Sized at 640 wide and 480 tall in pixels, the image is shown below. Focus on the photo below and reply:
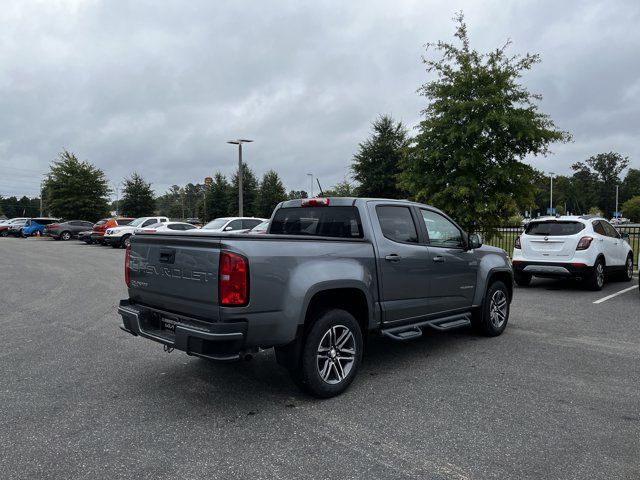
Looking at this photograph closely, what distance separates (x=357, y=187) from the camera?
115ft

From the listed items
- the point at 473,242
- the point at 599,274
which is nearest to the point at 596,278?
the point at 599,274

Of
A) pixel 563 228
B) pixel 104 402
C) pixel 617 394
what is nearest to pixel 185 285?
pixel 104 402

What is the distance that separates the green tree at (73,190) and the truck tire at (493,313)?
4072 centimetres

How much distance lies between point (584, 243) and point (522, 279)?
1.71m

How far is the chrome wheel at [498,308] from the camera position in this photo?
6.67m

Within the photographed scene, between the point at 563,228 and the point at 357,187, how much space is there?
24.7 meters

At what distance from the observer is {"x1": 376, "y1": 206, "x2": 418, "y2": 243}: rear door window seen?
5.23 m

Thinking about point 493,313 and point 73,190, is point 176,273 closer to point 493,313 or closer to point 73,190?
point 493,313

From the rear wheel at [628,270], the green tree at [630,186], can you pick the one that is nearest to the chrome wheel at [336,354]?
the rear wheel at [628,270]

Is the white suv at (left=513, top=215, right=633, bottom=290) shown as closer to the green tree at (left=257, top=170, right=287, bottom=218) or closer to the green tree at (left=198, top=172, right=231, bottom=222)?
the green tree at (left=257, top=170, right=287, bottom=218)

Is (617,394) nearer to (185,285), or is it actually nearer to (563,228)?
(185,285)

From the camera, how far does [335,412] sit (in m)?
4.08

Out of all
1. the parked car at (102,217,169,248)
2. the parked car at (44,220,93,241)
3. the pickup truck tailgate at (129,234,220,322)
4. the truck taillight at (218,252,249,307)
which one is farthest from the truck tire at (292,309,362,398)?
the parked car at (44,220,93,241)

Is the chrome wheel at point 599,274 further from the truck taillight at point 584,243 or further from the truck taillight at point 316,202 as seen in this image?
the truck taillight at point 316,202
